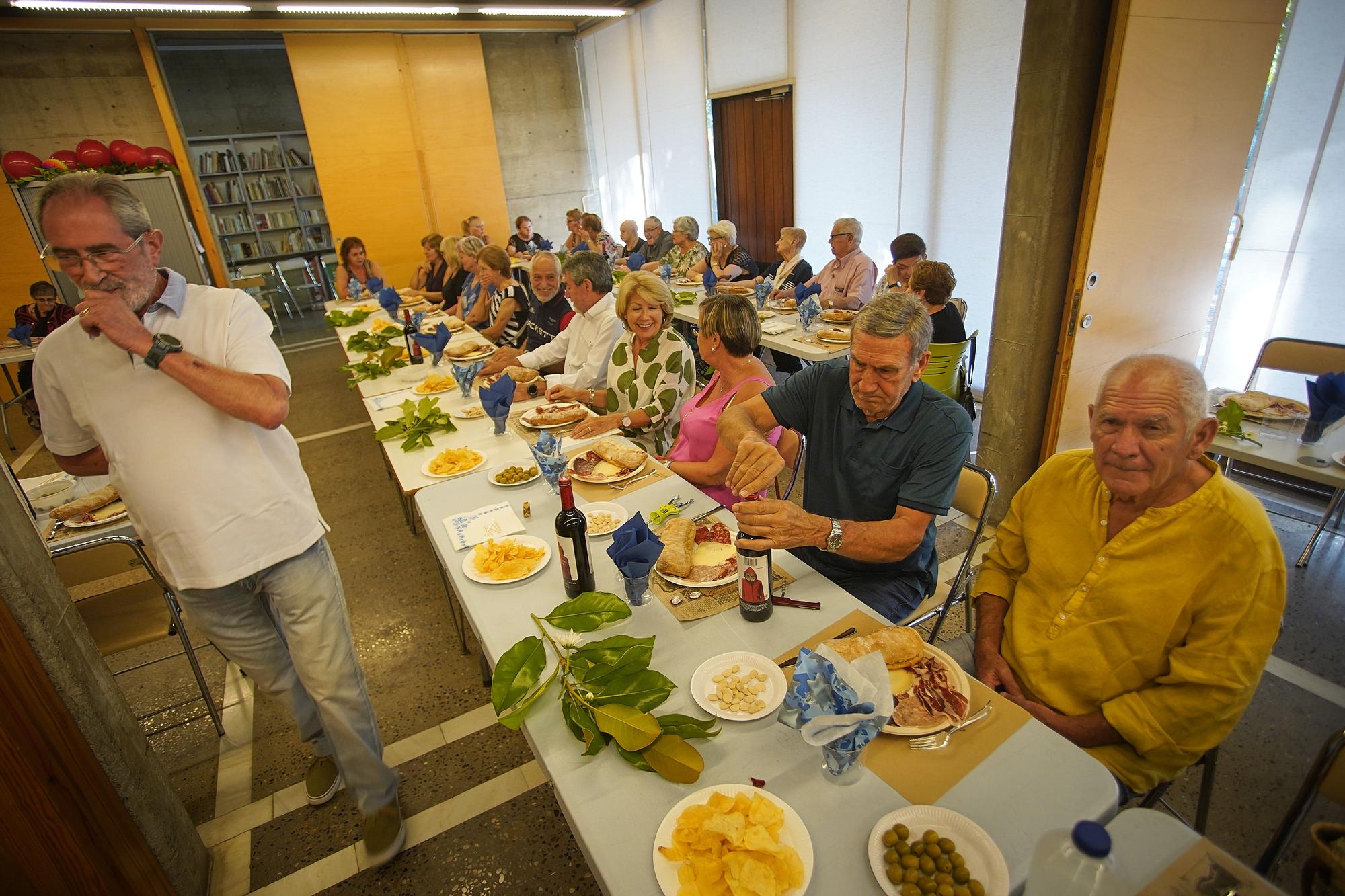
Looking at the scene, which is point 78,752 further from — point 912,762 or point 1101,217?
point 1101,217

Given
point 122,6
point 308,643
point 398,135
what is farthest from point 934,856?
point 398,135

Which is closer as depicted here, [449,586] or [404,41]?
[449,586]

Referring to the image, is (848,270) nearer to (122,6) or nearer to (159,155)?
(122,6)

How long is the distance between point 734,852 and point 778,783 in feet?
0.63

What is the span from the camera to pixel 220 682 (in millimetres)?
2973

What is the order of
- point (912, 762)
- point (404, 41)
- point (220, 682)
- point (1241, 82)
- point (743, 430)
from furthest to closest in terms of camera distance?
point (404, 41) → point (1241, 82) → point (220, 682) → point (743, 430) → point (912, 762)

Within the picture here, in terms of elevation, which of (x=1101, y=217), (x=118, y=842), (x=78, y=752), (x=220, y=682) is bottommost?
(x=220, y=682)

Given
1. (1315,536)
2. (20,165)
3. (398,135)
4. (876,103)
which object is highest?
(398,135)

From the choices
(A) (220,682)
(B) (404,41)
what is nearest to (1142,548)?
(A) (220,682)

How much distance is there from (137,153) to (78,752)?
927 centimetres

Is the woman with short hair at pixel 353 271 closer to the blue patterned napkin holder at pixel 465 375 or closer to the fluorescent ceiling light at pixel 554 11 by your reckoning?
the fluorescent ceiling light at pixel 554 11

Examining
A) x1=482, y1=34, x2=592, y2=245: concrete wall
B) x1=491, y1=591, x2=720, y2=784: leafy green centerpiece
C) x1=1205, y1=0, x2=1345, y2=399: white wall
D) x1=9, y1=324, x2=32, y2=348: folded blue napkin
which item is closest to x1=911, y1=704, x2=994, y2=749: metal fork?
x1=491, y1=591, x2=720, y2=784: leafy green centerpiece

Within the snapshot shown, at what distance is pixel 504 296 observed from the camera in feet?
16.7

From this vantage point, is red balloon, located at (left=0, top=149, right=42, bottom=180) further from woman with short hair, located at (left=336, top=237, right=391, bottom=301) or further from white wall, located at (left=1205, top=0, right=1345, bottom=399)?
white wall, located at (left=1205, top=0, right=1345, bottom=399)
